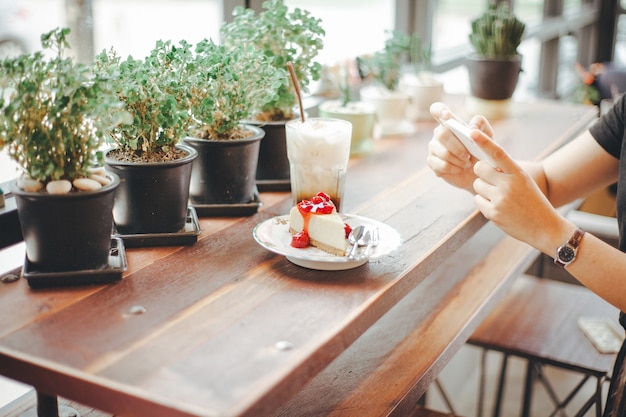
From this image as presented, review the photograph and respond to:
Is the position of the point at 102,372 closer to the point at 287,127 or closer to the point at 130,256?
the point at 130,256

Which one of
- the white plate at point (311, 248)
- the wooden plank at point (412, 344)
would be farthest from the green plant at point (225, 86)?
the wooden plank at point (412, 344)

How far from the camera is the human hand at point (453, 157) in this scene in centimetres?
151

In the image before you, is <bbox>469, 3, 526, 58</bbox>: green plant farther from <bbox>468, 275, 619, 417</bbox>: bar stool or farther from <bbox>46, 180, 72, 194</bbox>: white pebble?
<bbox>46, 180, 72, 194</bbox>: white pebble

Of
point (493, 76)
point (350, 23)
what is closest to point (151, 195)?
point (493, 76)

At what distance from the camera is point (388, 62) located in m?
2.14

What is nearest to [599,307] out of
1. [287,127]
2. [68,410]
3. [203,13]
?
[287,127]

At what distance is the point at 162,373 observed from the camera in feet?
2.88

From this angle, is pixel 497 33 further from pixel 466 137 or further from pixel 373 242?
pixel 373 242

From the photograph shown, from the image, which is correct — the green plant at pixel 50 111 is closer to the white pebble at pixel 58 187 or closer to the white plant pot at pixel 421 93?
the white pebble at pixel 58 187

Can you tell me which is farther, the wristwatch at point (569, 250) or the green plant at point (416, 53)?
the green plant at point (416, 53)

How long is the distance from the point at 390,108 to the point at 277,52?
62 centimetres

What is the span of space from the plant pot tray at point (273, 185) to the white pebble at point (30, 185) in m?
0.61

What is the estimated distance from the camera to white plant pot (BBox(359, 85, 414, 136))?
2.13m

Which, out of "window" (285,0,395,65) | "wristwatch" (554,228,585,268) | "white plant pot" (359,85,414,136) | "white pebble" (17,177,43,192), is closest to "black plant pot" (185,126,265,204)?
"white pebble" (17,177,43,192)
